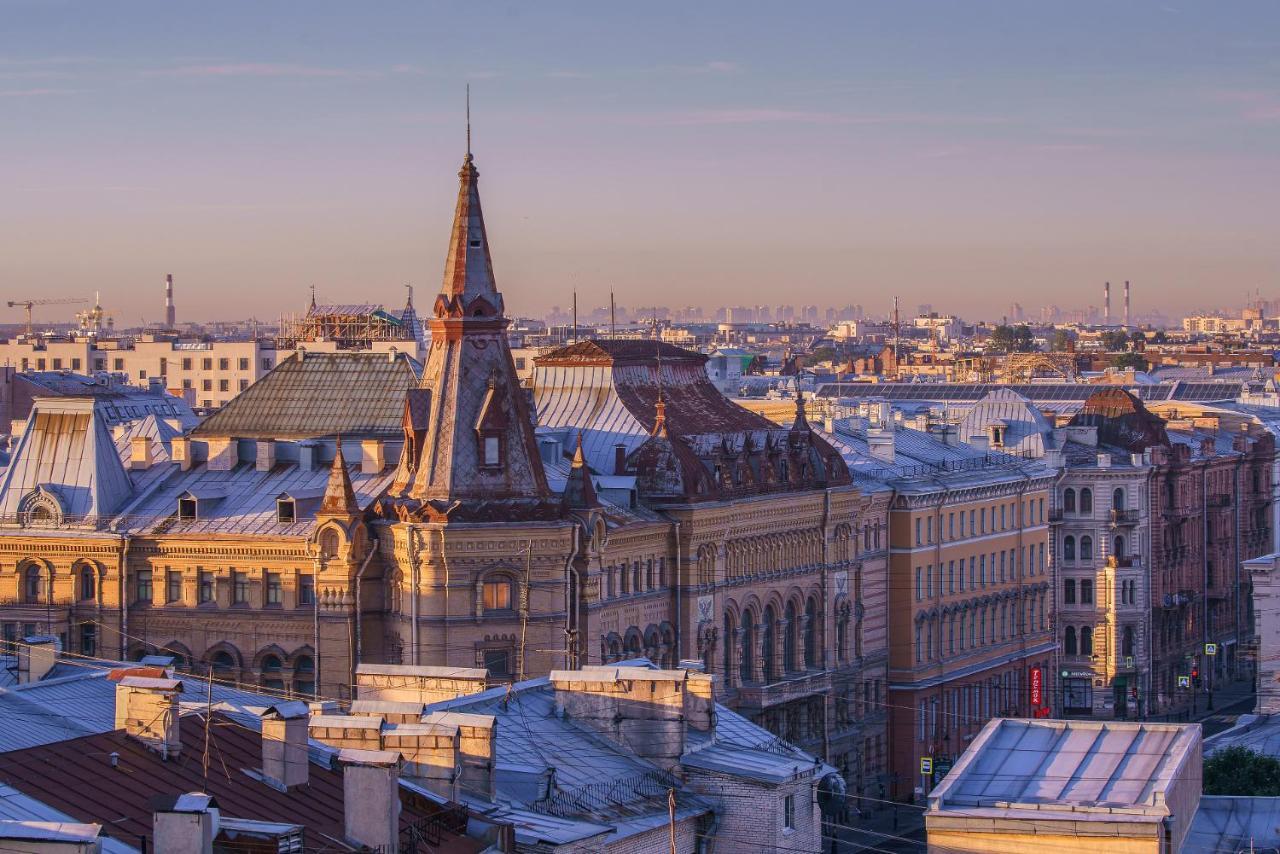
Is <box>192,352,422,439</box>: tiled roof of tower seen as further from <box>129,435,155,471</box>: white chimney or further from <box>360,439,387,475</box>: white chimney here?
<box>360,439,387,475</box>: white chimney

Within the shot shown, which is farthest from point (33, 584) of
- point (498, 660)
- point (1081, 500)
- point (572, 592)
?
point (1081, 500)

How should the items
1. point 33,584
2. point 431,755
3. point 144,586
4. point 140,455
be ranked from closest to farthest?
point 431,755 < point 144,586 < point 33,584 < point 140,455

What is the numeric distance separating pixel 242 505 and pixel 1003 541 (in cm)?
4671

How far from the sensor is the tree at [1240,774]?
85.2m

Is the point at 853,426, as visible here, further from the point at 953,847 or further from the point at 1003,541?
the point at 953,847

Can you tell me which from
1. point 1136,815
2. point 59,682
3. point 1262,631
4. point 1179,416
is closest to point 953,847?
point 1136,815

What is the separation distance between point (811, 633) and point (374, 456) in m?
21.4

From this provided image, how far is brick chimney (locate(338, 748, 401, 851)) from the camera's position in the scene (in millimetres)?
49906

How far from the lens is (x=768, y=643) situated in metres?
116

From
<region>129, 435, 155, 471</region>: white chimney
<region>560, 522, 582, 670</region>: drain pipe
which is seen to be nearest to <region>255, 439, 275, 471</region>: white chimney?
<region>129, 435, 155, 471</region>: white chimney

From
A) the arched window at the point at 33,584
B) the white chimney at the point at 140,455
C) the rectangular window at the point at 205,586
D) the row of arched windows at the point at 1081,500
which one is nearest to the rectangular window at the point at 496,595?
the rectangular window at the point at 205,586

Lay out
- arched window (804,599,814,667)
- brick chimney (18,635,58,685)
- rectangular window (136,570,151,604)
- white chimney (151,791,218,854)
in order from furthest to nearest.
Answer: arched window (804,599,814,667) < rectangular window (136,570,151,604) < brick chimney (18,635,58,685) < white chimney (151,791,218,854)

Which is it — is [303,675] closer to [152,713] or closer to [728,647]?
[728,647]

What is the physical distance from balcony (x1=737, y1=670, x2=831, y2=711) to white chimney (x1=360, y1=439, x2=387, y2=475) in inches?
597
